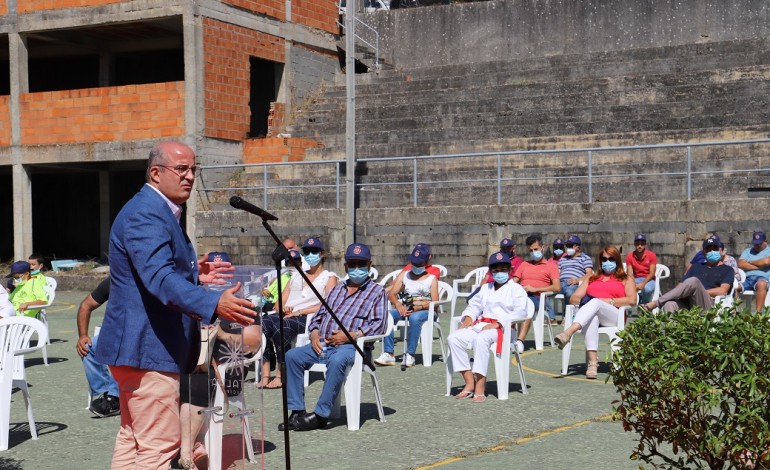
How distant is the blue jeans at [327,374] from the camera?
332 inches

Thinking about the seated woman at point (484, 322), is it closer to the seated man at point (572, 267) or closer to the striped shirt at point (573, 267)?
the seated man at point (572, 267)

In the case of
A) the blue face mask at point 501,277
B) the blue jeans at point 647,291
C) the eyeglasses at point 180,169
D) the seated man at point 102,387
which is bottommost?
the seated man at point 102,387

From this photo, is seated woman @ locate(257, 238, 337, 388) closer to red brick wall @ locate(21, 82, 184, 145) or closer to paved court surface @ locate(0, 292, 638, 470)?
paved court surface @ locate(0, 292, 638, 470)

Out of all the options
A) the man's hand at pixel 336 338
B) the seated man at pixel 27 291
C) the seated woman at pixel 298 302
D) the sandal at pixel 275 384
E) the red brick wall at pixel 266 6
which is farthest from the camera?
the red brick wall at pixel 266 6

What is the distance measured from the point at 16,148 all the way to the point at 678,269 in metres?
15.3

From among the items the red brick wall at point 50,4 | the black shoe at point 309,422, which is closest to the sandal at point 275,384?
the black shoe at point 309,422

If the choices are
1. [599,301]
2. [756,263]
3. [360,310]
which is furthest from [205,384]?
[756,263]

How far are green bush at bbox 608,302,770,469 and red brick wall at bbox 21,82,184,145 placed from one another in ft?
64.8

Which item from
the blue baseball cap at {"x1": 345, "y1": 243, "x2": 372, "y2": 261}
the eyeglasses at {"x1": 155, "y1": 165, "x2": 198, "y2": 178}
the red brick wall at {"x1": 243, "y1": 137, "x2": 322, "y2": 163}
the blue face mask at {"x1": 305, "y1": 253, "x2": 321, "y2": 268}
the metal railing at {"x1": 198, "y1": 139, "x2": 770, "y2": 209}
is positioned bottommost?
the blue face mask at {"x1": 305, "y1": 253, "x2": 321, "y2": 268}

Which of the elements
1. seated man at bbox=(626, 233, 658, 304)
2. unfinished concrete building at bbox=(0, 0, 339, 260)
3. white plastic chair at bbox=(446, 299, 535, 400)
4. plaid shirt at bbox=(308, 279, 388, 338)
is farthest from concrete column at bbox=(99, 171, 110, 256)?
plaid shirt at bbox=(308, 279, 388, 338)

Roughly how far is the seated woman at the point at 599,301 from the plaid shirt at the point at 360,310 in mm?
2007

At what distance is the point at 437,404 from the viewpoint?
933 cm

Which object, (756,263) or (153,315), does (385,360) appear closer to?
(756,263)

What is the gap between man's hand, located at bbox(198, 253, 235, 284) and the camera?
17.2 feet
